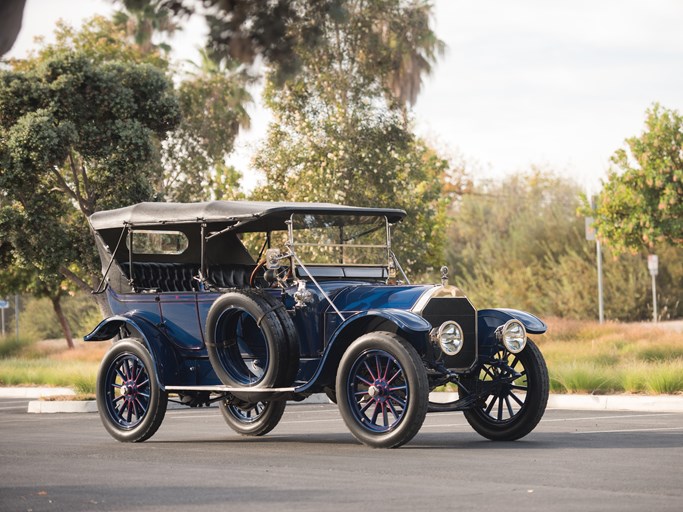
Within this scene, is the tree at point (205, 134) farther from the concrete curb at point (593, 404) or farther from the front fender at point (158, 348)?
the front fender at point (158, 348)

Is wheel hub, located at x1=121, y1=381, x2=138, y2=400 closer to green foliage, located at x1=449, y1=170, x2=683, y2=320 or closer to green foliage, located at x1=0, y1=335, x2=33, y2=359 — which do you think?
green foliage, located at x1=0, y1=335, x2=33, y2=359

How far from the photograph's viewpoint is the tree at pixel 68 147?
25281 millimetres

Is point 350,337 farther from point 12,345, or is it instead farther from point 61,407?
point 12,345

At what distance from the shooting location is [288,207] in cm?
1329

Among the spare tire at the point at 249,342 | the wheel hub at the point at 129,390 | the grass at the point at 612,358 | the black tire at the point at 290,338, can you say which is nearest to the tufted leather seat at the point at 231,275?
the wheel hub at the point at 129,390

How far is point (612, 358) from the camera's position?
79.5ft

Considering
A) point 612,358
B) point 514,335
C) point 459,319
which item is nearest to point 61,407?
point 459,319

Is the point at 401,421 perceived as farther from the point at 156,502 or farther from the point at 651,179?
the point at 651,179

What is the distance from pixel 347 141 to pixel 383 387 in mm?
20738

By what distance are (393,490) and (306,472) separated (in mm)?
1402

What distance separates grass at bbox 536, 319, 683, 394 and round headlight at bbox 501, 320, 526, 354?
23.3 ft

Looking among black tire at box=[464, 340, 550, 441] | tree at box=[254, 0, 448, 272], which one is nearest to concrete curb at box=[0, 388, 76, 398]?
tree at box=[254, 0, 448, 272]

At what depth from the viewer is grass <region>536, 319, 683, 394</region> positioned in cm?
1925

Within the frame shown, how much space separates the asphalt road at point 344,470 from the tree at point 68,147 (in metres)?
11.1
